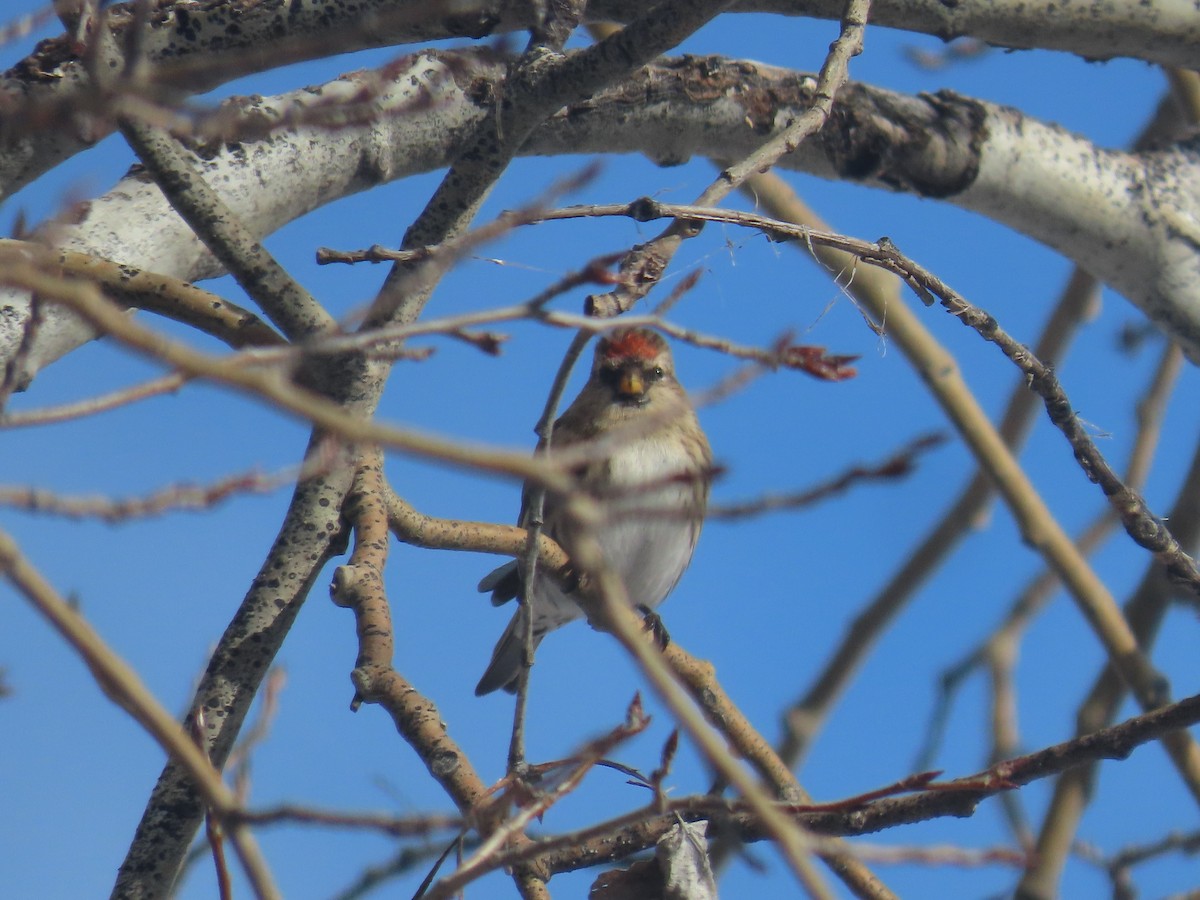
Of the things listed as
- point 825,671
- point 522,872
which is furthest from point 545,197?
point 825,671

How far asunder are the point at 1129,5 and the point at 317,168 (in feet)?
6.21

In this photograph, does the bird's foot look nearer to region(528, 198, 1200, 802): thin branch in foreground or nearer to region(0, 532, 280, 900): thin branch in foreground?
region(528, 198, 1200, 802): thin branch in foreground

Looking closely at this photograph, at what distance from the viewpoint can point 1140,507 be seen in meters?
2.35

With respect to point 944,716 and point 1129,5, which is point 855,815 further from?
point 944,716

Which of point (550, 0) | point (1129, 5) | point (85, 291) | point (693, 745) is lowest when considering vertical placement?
point (693, 745)

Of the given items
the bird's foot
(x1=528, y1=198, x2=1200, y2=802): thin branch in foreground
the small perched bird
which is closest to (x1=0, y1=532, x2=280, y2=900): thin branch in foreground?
the bird's foot

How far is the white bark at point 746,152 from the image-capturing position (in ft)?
9.01

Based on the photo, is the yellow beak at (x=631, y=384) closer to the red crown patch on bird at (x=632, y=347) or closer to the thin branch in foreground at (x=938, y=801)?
the red crown patch on bird at (x=632, y=347)

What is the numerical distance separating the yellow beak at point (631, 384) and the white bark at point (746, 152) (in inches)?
31.7

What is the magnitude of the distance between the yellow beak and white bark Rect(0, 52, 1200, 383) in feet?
2.64

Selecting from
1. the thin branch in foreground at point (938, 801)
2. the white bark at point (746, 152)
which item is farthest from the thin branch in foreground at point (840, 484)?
the white bark at point (746, 152)

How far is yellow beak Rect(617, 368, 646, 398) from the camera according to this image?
3.98 metres

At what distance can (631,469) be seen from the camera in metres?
3.81

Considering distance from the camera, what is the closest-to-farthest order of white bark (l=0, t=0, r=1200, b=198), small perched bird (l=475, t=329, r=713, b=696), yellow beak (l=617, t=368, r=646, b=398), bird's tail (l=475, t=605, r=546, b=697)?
white bark (l=0, t=0, r=1200, b=198)
small perched bird (l=475, t=329, r=713, b=696)
yellow beak (l=617, t=368, r=646, b=398)
bird's tail (l=475, t=605, r=546, b=697)
